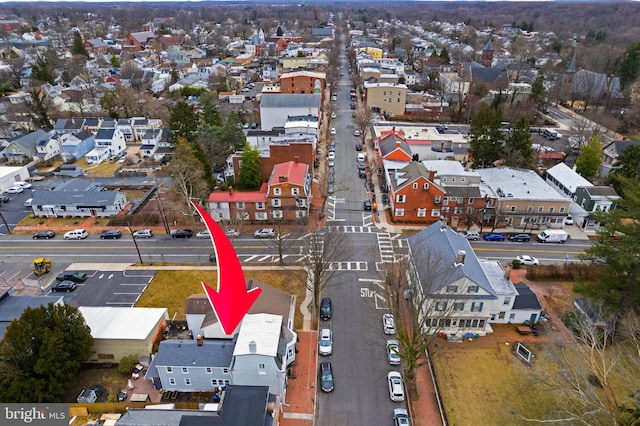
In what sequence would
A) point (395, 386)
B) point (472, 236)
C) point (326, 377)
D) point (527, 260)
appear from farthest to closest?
point (472, 236), point (527, 260), point (326, 377), point (395, 386)

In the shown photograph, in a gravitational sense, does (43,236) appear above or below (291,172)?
below

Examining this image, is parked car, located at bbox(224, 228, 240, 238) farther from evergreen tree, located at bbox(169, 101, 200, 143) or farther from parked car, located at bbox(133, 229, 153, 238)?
evergreen tree, located at bbox(169, 101, 200, 143)

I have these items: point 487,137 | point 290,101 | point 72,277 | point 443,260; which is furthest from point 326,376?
point 290,101

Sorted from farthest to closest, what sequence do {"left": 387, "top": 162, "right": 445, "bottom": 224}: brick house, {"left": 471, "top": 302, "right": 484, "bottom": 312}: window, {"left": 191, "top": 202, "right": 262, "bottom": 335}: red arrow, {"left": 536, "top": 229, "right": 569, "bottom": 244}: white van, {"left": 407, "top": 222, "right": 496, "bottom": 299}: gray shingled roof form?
{"left": 387, "top": 162, "right": 445, "bottom": 224}: brick house
{"left": 536, "top": 229, "right": 569, "bottom": 244}: white van
{"left": 471, "top": 302, "right": 484, "bottom": 312}: window
{"left": 407, "top": 222, "right": 496, "bottom": 299}: gray shingled roof
{"left": 191, "top": 202, "right": 262, "bottom": 335}: red arrow

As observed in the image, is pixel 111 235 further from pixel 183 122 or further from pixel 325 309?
pixel 325 309

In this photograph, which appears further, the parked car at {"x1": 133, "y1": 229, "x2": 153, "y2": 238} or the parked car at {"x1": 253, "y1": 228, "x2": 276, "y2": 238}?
the parked car at {"x1": 133, "y1": 229, "x2": 153, "y2": 238}

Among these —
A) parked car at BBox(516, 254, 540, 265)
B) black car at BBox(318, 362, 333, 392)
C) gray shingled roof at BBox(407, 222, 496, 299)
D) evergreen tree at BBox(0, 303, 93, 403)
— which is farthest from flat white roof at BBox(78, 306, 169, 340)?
parked car at BBox(516, 254, 540, 265)

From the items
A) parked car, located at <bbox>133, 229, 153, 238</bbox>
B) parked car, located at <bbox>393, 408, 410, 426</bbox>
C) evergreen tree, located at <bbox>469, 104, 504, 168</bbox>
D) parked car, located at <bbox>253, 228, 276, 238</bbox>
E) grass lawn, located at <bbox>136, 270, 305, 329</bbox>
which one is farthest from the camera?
evergreen tree, located at <bbox>469, 104, 504, 168</bbox>

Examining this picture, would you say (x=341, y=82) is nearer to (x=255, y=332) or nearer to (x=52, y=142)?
(x=52, y=142)
